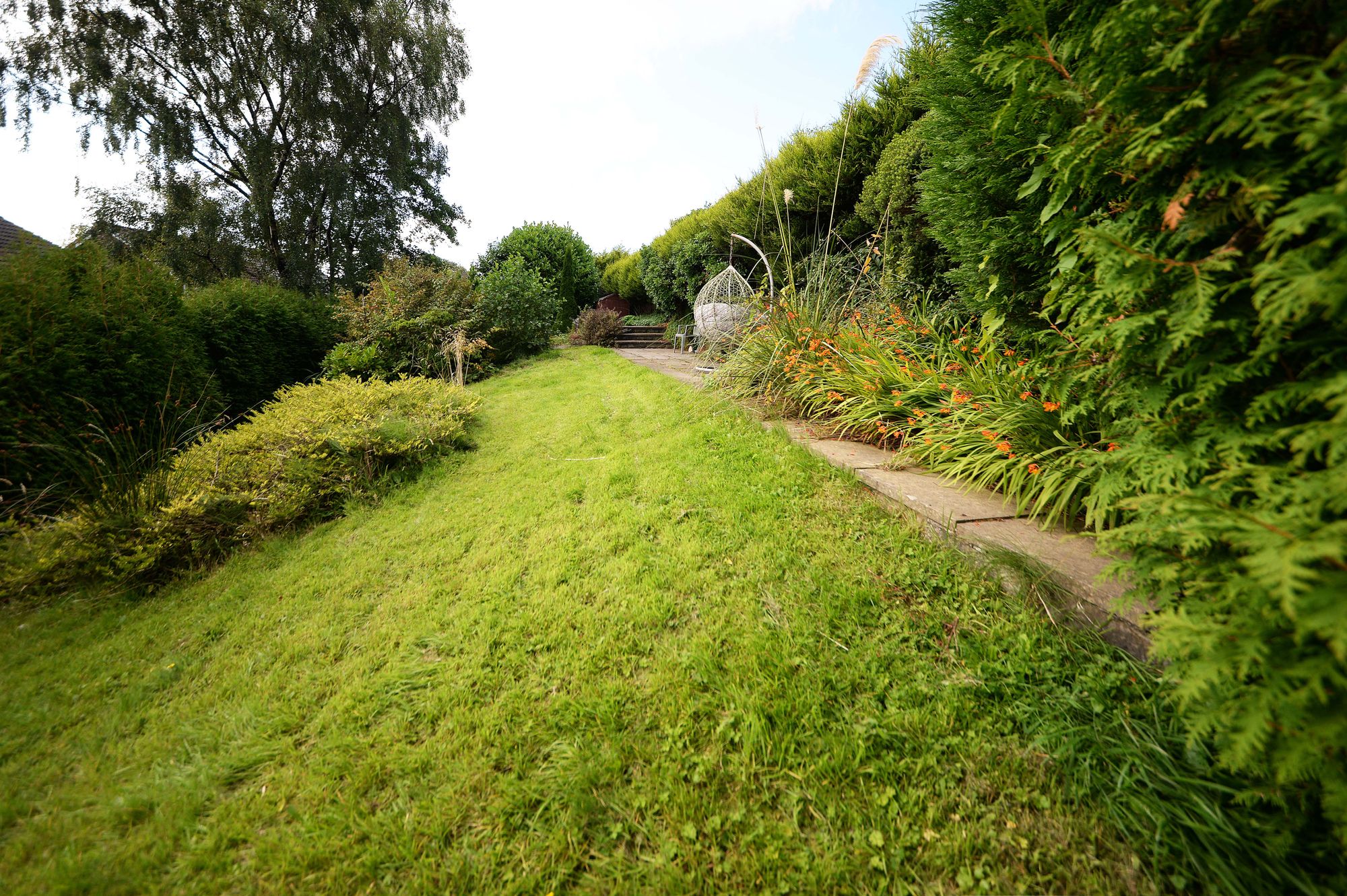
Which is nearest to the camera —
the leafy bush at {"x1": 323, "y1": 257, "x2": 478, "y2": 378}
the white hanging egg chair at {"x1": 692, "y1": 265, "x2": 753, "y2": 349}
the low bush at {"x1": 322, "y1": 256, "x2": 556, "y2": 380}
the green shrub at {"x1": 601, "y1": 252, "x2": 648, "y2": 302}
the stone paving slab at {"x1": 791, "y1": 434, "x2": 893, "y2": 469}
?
the stone paving slab at {"x1": 791, "y1": 434, "x2": 893, "y2": 469}

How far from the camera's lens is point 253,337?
6.28m

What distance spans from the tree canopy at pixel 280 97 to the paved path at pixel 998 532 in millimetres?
15311

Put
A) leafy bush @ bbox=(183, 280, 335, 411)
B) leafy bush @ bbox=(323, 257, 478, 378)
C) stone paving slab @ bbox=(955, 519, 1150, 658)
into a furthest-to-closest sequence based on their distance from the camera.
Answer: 1. leafy bush @ bbox=(323, 257, 478, 378)
2. leafy bush @ bbox=(183, 280, 335, 411)
3. stone paving slab @ bbox=(955, 519, 1150, 658)

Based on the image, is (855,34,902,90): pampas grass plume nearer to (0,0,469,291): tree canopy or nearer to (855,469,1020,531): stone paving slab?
(855,469,1020,531): stone paving slab

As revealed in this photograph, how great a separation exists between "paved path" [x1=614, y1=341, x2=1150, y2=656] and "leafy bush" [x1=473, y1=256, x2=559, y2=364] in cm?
810

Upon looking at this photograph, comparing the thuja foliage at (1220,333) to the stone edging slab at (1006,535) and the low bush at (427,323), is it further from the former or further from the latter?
the low bush at (427,323)

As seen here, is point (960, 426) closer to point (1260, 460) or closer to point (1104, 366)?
point (1104, 366)

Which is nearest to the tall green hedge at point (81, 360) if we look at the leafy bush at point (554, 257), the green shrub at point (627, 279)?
the leafy bush at point (554, 257)

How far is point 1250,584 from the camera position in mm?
830

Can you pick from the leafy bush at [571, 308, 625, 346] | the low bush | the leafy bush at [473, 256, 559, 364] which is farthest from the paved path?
the leafy bush at [571, 308, 625, 346]

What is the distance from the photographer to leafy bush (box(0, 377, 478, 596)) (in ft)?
8.04

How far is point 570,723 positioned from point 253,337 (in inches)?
304

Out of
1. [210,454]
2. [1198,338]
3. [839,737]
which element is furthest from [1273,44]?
[210,454]

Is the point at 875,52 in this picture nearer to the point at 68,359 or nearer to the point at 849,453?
the point at 849,453
